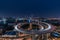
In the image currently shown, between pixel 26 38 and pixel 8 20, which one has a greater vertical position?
pixel 8 20

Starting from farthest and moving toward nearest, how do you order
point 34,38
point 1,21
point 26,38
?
point 1,21 → point 26,38 → point 34,38

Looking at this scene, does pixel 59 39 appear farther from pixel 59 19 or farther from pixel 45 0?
pixel 45 0

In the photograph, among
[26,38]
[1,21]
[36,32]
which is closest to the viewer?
[36,32]

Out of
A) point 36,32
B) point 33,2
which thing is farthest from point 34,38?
point 33,2

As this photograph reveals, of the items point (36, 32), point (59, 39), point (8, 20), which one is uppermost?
point (8, 20)

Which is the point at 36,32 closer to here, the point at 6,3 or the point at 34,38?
the point at 34,38

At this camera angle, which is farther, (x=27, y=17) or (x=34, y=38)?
(x=27, y=17)

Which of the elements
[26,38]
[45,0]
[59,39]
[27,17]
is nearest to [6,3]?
[27,17]
